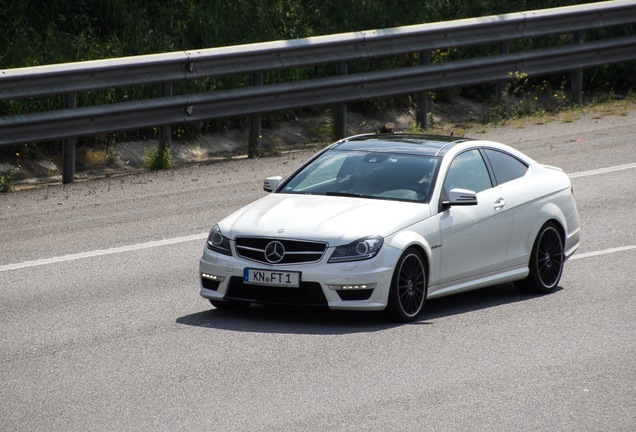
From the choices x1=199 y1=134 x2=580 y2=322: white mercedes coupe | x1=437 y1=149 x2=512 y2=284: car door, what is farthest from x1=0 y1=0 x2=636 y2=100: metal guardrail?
x1=437 y1=149 x2=512 y2=284: car door

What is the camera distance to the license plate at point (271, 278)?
7.52 metres

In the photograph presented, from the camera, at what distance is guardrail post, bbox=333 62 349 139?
594 inches

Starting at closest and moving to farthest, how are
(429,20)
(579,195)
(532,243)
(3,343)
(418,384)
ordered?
(418,384) → (3,343) → (532,243) → (579,195) → (429,20)

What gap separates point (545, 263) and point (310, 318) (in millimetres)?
2478

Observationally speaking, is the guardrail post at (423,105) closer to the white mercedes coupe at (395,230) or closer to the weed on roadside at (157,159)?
the weed on roadside at (157,159)

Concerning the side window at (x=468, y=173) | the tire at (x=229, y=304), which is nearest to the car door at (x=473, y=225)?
the side window at (x=468, y=173)

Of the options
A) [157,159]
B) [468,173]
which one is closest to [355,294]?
[468,173]

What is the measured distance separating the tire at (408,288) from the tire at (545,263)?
1.52 metres

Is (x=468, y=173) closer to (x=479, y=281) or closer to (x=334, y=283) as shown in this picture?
(x=479, y=281)

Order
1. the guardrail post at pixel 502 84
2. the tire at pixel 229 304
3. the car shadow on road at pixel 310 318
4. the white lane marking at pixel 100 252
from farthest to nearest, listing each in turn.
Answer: the guardrail post at pixel 502 84, the white lane marking at pixel 100 252, the tire at pixel 229 304, the car shadow on road at pixel 310 318

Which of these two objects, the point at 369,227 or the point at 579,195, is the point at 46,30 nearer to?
the point at 579,195

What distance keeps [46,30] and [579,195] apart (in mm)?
8720

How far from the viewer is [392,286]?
7555 millimetres

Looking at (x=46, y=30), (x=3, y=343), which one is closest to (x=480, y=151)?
(x=3, y=343)
